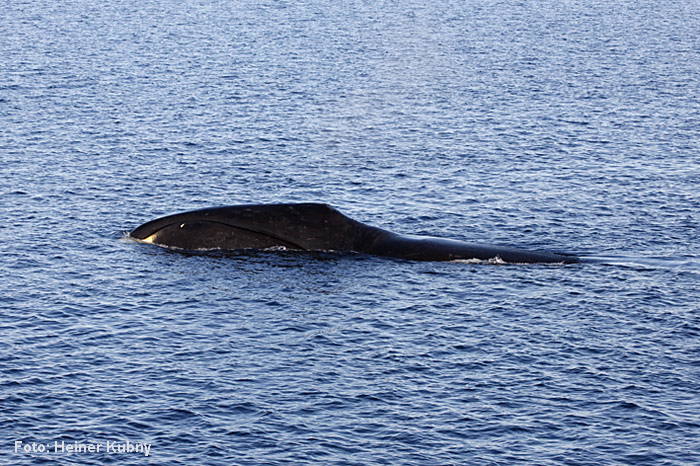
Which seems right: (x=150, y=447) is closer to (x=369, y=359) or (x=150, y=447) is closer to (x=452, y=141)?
(x=369, y=359)

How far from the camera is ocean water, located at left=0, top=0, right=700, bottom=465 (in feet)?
140

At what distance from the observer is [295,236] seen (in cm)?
5953

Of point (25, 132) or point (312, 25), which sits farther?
point (312, 25)

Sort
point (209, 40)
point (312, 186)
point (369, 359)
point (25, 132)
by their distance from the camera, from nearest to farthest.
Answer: point (369, 359) → point (312, 186) → point (25, 132) → point (209, 40)

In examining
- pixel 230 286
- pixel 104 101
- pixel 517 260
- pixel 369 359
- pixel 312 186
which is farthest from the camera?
pixel 104 101

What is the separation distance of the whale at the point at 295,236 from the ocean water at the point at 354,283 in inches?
39.9

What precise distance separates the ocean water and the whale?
1014 millimetres

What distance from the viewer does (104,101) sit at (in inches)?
4304

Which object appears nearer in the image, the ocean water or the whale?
the ocean water

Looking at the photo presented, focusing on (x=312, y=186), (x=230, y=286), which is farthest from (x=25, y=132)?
(x=230, y=286)

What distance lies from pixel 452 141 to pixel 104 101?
35585 millimetres

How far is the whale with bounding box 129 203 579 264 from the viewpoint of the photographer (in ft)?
196

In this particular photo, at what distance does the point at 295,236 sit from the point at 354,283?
4651 millimetres

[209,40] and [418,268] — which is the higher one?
[209,40]
